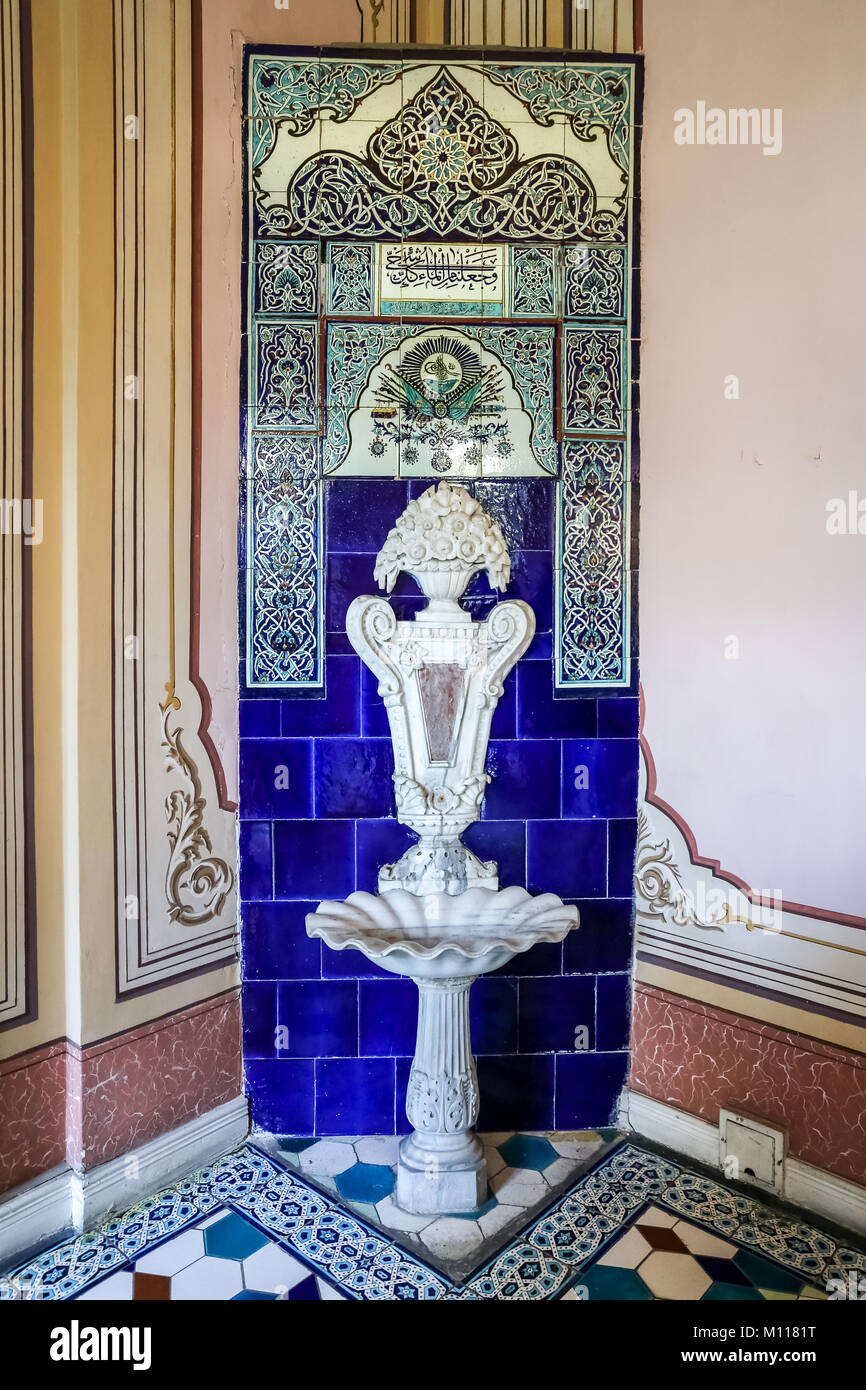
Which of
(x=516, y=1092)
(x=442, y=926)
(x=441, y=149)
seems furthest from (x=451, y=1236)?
(x=441, y=149)

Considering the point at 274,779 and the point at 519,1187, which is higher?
the point at 274,779

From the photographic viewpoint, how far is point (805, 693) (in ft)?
7.78

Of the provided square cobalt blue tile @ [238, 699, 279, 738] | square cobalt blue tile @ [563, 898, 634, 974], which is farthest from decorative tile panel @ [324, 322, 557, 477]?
square cobalt blue tile @ [563, 898, 634, 974]

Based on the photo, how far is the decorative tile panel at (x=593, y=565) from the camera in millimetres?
2600

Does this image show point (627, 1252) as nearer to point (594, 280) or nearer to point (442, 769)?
point (442, 769)

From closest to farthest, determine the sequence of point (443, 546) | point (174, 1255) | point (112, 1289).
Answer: point (112, 1289) < point (174, 1255) < point (443, 546)

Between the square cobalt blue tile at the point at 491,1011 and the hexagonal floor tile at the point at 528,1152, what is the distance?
0.28m

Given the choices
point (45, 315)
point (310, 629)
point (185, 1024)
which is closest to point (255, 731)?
point (310, 629)

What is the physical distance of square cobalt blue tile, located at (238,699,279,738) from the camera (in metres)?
2.59

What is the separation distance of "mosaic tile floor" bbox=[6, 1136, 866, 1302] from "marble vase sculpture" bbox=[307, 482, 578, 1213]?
0.24m

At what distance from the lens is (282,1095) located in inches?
104

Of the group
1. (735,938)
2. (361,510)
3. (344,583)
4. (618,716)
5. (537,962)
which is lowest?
(537,962)

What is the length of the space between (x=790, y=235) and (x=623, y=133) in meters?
0.60

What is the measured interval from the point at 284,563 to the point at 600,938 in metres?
1.48
